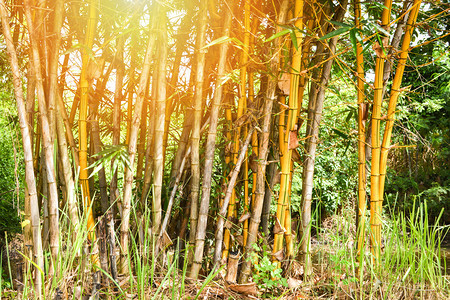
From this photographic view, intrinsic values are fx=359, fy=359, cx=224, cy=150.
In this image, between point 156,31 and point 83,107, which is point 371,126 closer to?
point 156,31

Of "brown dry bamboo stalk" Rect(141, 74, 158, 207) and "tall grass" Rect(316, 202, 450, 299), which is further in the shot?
"brown dry bamboo stalk" Rect(141, 74, 158, 207)

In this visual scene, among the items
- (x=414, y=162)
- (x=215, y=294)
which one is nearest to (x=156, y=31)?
(x=215, y=294)

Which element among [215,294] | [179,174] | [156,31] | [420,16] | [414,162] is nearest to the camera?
[156,31]

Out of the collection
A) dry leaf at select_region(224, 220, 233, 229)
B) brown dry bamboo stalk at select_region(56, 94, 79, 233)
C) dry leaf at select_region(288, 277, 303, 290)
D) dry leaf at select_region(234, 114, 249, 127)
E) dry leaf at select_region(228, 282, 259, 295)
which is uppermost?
dry leaf at select_region(234, 114, 249, 127)

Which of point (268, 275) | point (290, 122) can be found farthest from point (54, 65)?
point (268, 275)

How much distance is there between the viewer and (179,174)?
183 cm

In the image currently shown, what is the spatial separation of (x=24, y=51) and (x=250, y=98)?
121 cm

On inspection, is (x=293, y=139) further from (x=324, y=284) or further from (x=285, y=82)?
(x=324, y=284)

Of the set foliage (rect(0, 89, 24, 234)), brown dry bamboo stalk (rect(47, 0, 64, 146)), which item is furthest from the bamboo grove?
foliage (rect(0, 89, 24, 234))

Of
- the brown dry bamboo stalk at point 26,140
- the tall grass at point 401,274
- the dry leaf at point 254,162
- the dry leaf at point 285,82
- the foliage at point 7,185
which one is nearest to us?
the brown dry bamboo stalk at point 26,140

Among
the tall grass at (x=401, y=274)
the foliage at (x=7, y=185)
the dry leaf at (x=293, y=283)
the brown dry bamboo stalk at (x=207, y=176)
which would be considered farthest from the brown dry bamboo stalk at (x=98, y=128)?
the foliage at (x=7, y=185)

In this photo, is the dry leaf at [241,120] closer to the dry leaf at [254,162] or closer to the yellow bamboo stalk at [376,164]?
the dry leaf at [254,162]

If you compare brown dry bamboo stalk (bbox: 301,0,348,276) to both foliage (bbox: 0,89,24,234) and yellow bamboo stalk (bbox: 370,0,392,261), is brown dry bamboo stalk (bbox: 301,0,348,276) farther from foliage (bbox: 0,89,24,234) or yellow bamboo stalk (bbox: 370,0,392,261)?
foliage (bbox: 0,89,24,234)

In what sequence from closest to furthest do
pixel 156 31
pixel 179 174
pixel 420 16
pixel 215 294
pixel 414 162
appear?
pixel 156 31 < pixel 215 294 < pixel 179 174 < pixel 420 16 < pixel 414 162
